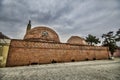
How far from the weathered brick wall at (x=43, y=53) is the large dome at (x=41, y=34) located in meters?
7.12

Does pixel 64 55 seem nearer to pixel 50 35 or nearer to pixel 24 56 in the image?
pixel 24 56

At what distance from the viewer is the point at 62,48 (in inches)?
568

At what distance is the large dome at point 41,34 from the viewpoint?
20625mm

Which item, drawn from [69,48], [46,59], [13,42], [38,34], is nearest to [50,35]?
[38,34]

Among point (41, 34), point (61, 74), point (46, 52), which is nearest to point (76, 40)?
point (41, 34)

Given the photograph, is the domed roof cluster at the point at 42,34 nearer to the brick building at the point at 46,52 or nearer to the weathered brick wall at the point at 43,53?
the brick building at the point at 46,52

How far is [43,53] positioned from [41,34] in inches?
380

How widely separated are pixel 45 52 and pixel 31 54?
2.04m

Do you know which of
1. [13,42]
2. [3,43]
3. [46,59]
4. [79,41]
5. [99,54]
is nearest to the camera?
[3,43]

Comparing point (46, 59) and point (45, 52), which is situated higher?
point (45, 52)

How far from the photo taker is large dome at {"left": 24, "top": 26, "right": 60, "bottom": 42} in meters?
20.6

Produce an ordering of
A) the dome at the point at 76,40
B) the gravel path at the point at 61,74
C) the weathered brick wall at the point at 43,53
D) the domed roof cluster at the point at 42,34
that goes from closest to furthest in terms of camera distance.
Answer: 1. the gravel path at the point at 61,74
2. the weathered brick wall at the point at 43,53
3. the domed roof cluster at the point at 42,34
4. the dome at the point at 76,40

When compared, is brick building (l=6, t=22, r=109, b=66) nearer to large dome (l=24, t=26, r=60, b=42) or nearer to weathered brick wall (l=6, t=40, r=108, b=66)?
weathered brick wall (l=6, t=40, r=108, b=66)

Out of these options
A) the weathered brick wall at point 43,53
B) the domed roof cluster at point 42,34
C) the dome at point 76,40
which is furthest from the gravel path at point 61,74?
the dome at point 76,40
